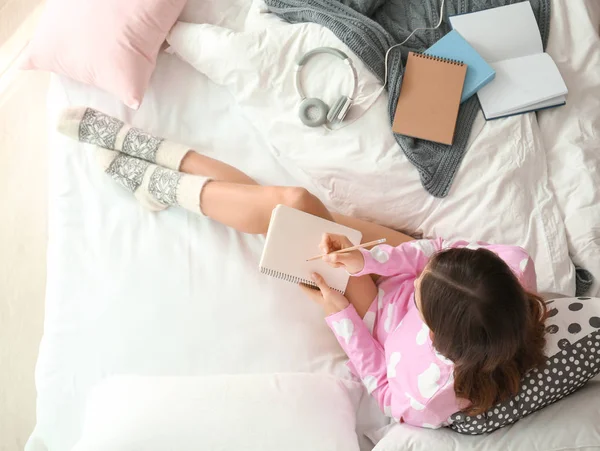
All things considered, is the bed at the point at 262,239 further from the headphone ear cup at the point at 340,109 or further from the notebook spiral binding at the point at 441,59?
the notebook spiral binding at the point at 441,59

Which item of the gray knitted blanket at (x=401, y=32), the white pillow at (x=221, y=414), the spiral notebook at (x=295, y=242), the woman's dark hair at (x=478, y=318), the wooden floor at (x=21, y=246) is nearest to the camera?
the woman's dark hair at (x=478, y=318)

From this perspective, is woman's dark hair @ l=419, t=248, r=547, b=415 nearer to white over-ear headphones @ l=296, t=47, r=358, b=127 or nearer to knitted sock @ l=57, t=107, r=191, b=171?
white over-ear headphones @ l=296, t=47, r=358, b=127

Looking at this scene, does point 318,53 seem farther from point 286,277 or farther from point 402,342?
point 402,342

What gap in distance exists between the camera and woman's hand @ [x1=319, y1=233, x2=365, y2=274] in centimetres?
94

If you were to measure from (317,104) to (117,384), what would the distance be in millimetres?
708

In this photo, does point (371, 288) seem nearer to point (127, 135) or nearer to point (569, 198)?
point (569, 198)

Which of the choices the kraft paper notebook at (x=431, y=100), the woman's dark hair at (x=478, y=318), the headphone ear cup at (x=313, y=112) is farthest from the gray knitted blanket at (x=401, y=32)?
the woman's dark hair at (x=478, y=318)

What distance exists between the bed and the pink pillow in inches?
7.3

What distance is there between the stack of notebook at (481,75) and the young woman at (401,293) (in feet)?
0.88

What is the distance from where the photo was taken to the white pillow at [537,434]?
2.54ft

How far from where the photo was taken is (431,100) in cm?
112

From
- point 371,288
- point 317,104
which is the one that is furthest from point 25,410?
point 317,104

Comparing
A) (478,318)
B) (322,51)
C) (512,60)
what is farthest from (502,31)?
(478,318)

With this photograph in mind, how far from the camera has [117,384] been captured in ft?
3.15
